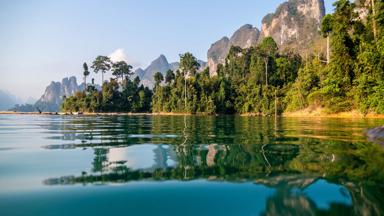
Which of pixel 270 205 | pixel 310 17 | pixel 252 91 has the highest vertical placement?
pixel 310 17

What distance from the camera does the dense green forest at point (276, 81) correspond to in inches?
1177

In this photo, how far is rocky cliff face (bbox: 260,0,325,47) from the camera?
554ft

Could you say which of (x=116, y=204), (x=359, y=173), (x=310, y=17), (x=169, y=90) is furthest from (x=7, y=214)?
(x=310, y=17)

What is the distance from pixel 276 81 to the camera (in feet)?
208

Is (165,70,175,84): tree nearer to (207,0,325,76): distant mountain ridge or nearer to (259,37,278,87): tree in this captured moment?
(259,37,278,87): tree

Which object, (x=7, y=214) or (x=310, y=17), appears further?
(x=310, y=17)

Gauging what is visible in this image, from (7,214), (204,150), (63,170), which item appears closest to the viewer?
(7,214)

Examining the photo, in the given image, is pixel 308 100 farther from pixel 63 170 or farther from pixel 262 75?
pixel 63 170

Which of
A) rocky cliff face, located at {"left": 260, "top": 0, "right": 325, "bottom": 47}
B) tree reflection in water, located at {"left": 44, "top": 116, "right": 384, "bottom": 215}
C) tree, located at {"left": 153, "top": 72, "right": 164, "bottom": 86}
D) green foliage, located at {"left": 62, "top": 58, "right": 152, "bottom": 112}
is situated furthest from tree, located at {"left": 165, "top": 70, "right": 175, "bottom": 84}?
rocky cliff face, located at {"left": 260, "top": 0, "right": 325, "bottom": 47}

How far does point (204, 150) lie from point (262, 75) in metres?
59.7

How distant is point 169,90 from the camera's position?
74.6 metres

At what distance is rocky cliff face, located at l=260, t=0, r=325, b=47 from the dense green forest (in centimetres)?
10335

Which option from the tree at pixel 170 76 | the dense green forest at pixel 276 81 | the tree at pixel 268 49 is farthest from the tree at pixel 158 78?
the tree at pixel 268 49

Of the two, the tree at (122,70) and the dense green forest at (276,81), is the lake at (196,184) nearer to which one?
the dense green forest at (276,81)
